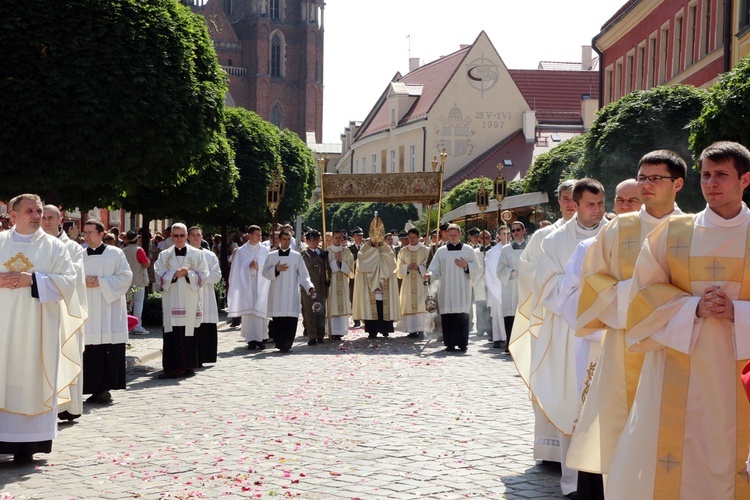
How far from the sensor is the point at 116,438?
938cm

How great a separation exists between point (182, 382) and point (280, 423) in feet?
12.5

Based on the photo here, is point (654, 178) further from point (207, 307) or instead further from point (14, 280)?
point (207, 307)

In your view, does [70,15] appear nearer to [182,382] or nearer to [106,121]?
[106,121]

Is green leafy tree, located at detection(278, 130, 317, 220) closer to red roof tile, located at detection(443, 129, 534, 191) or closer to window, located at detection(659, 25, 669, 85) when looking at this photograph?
red roof tile, located at detection(443, 129, 534, 191)

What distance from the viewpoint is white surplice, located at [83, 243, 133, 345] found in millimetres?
11711

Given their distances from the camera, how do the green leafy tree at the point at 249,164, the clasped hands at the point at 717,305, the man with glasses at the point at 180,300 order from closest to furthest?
the clasped hands at the point at 717,305, the man with glasses at the point at 180,300, the green leafy tree at the point at 249,164

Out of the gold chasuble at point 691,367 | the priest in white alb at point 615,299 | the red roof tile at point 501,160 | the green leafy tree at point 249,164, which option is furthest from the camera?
the red roof tile at point 501,160

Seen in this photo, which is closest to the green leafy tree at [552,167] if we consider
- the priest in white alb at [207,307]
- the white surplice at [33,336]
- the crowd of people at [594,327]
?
the priest in white alb at [207,307]

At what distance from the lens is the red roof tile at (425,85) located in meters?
71.3

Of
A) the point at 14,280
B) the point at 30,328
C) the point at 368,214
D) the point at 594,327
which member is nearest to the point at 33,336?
the point at 30,328

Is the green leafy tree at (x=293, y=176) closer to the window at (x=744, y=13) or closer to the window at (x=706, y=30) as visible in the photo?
the window at (x=706, y=30)

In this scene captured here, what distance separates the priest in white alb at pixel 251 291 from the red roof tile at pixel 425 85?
51.6m

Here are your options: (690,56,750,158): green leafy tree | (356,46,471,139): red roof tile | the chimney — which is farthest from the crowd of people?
the chimney

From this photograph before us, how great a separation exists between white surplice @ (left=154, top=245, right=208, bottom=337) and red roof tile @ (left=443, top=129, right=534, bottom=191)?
51.3m
